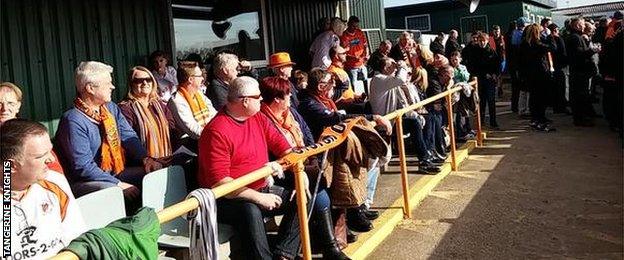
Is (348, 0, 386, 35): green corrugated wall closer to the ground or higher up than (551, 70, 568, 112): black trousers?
higher up

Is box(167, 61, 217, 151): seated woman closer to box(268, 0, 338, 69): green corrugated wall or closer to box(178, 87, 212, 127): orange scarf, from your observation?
box(178, 87, 212, 127): orange scarf

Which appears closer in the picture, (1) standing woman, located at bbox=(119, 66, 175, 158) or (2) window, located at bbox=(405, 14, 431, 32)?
(1) standing woman, located at bbox=(119, 66, 175, 158)

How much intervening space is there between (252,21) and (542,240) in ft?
16.0

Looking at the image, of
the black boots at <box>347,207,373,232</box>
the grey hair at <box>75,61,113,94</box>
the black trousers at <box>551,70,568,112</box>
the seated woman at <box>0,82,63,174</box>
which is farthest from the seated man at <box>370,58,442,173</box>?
the black trousers at <box>551,70,568,112</box>

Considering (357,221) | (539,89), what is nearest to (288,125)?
(357,221)

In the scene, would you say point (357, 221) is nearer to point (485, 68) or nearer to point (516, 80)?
point (485, 68)

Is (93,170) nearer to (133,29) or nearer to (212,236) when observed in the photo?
(212,236)

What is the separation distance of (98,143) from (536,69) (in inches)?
288

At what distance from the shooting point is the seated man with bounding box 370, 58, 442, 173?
617cm

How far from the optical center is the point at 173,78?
5824 millimetres

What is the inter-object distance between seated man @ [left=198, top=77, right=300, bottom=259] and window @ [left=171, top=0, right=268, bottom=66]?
3346mm

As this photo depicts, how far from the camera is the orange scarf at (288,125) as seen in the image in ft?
13.1

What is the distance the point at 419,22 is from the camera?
22734mm

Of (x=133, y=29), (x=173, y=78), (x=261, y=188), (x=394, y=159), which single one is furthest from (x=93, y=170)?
(x=394, y=159)
